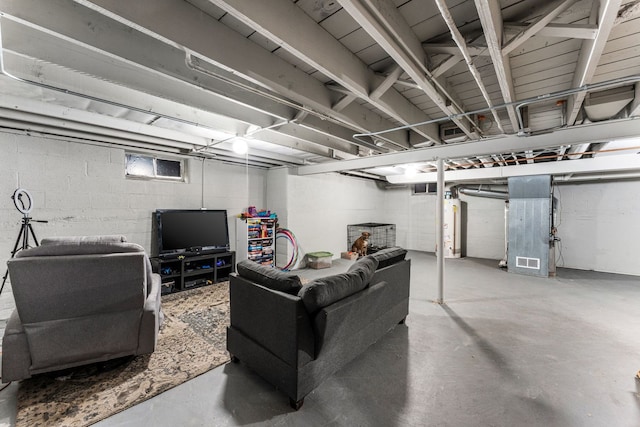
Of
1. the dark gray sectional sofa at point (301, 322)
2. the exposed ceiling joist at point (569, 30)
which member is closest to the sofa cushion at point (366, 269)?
the dark gray sectional sofa at point (301, 322)

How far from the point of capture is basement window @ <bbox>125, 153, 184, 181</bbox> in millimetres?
4105

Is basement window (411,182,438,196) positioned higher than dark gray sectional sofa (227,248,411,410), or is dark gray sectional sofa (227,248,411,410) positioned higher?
basement window (411,182,438,196)

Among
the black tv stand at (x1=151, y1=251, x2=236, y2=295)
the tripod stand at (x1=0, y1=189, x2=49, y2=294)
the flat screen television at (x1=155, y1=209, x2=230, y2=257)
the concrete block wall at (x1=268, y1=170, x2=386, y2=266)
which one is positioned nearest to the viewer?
the tripod stand at (x1=0, y1=189, x2=49, y2=294)

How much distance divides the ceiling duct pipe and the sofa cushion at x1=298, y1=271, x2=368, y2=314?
237 inches

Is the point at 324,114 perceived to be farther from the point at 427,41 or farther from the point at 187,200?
the point at 187,200

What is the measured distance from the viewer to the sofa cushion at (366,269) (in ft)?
7.42

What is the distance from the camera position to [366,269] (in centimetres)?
233

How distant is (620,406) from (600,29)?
2393 millimetres

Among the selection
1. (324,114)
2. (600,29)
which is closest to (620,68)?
(600,29)

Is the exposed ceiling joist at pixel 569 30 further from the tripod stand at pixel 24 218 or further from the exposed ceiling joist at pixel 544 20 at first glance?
the tripod stand at pixel 24 218

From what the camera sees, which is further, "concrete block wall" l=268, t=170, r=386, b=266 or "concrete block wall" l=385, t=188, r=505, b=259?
"concrete block wall" l=385, t=188, r=505, b=259

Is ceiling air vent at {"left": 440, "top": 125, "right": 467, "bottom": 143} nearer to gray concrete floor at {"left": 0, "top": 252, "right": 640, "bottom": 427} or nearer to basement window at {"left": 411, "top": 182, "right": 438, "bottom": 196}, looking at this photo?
gray concrete floor at {"left": 0, "top": 252, "right": 640, "bottom": 427}

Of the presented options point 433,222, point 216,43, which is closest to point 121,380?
point 216,43

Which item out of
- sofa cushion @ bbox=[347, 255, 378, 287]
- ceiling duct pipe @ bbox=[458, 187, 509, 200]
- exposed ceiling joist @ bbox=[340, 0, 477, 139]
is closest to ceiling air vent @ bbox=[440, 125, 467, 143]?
exposed ceiling joist @ bbox=[340, 0, 477, 139]
